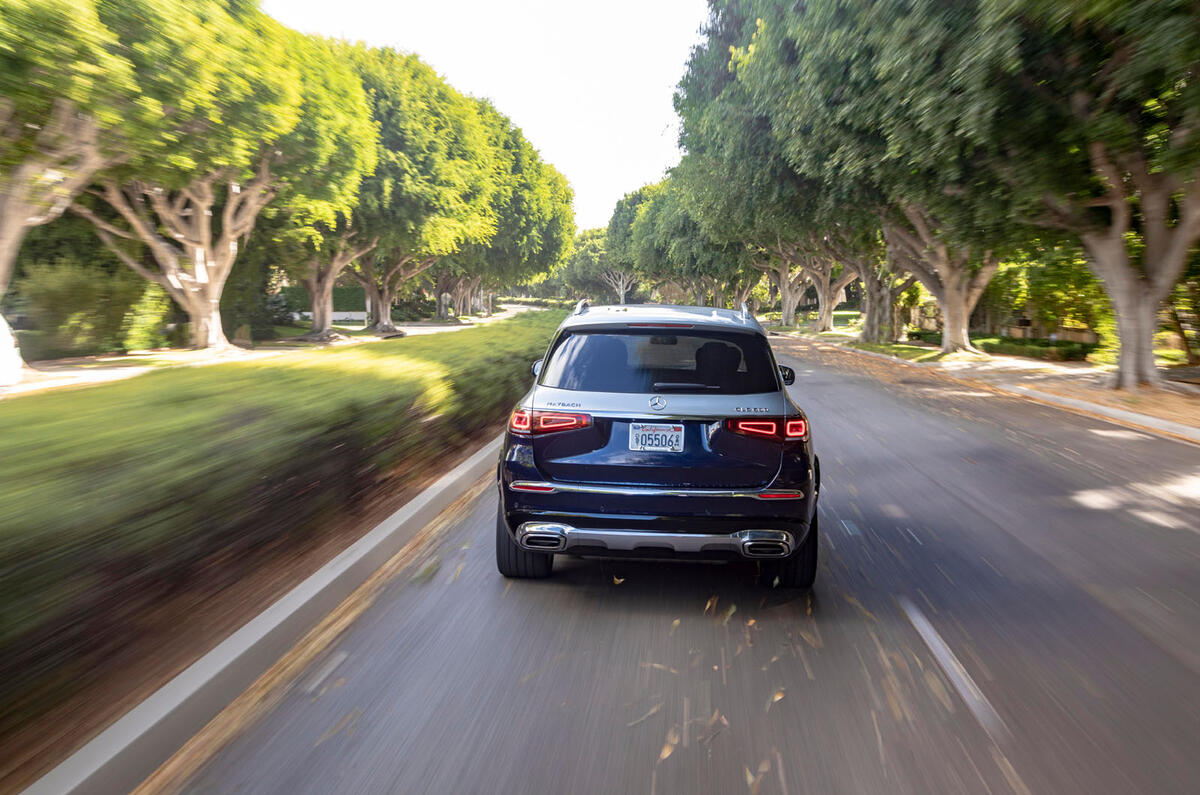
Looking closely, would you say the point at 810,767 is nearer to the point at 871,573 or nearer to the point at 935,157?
the point at 871,573

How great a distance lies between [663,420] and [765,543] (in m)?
0.84

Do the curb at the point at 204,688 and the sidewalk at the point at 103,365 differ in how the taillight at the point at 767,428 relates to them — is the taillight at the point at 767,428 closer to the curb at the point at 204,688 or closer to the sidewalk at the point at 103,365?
the curb at the point at 204,688

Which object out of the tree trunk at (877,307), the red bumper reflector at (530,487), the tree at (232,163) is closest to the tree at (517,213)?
the tree at (232,163)

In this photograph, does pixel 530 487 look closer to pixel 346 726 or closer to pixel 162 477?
pixel 346 726

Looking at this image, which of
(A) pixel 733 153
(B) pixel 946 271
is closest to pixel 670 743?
(A) pixel 733 153

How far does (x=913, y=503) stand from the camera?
6.96m

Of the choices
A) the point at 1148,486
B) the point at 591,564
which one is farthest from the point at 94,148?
the point at 1148,486

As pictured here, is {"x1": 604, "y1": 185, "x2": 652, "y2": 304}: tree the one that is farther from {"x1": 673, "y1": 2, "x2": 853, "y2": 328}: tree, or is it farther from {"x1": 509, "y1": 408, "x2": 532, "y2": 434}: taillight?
{"x1": 509, "y1": 408, "x2": 532, "y2": 434}: taillight

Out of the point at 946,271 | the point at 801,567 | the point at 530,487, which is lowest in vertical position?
the point at 801,567

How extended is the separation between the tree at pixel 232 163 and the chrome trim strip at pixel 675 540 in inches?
642

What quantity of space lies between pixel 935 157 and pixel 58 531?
53.5 feet

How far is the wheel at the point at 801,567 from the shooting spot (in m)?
4.56

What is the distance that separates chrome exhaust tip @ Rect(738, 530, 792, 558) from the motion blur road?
15.1 inches

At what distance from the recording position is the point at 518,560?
191 inches
